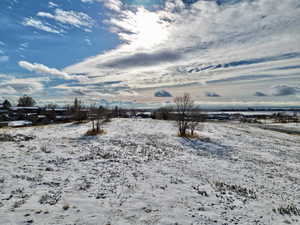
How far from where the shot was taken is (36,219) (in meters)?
3.84

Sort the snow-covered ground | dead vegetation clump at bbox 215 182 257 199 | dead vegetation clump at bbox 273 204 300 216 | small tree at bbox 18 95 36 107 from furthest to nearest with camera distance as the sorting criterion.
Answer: small tree at bbox 18 95 36 107 < dead vegetation clump at bbox 215 182 257 199 < dead vegetation clump at bbox 273 204 300 216 < the snow-covered ground

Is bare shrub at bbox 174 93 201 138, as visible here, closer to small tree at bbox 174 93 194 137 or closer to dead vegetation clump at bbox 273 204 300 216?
small tree at bbox 174 93 194 137

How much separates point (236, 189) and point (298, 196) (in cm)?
234

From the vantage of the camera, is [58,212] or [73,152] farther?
[73,152]

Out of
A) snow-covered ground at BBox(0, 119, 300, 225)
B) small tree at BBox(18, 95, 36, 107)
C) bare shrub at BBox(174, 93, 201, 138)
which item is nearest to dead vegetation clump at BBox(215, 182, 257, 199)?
snow-covered ground at BBox(0, 119, 300, 225)

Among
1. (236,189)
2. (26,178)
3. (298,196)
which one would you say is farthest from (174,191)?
(26,178)

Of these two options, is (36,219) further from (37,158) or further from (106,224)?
(37,158)

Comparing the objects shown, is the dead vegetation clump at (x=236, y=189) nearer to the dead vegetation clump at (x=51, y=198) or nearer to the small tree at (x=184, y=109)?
the dead vegetation clump at (x=51, y=198)

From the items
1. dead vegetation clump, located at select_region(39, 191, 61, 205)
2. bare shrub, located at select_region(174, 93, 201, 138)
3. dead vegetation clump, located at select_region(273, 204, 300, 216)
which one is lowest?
dead vegetation clump, located at select_region(273, 204, 300, 216)

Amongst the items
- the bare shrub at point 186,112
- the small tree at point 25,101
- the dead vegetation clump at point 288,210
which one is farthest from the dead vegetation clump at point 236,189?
the small tree at point 25,101

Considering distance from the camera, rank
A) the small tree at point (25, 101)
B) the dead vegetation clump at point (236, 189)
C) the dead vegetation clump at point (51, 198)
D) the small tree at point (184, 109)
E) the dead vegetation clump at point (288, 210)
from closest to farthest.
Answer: the dead vegetation clump at point (51, 198) → the dead vegetation clump at point (288, 210) → the dead vegetation clump at point (236, 189) → the small tree at point (184, 109) → the small tree at point (25, 101)

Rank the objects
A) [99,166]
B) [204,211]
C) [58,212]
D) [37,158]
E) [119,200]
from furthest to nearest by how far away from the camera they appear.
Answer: [37,158], [99,166], [119,200], [204,211], [58,212]

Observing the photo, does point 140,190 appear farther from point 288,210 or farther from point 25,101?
point 25,101

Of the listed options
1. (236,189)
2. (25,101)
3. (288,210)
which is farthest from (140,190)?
(25,101)
